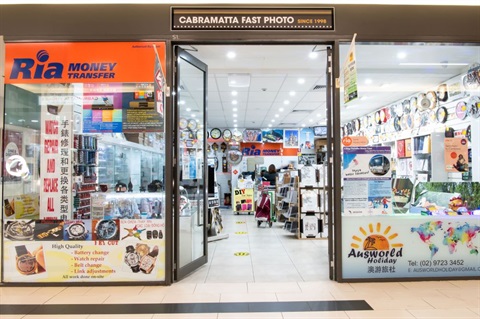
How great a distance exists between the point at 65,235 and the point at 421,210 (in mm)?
4233

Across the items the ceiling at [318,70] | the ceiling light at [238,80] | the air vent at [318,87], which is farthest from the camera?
the air vent at [318,87]

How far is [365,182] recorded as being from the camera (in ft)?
13.1

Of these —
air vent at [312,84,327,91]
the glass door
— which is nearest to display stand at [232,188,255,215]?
air vent at [312,84,327,91]

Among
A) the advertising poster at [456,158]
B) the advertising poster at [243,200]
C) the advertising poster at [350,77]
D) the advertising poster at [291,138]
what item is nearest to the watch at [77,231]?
the advertising poster at [350,77]

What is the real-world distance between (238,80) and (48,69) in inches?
132

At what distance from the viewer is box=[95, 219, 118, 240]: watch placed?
152 inches

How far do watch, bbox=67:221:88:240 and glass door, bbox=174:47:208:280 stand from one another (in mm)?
1015

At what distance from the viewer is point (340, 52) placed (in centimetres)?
409

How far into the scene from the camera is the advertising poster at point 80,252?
381cm

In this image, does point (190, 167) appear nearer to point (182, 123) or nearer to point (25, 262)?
point (182, 123)

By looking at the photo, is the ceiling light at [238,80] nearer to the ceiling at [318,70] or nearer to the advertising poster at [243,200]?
the ceiling at [318,70]

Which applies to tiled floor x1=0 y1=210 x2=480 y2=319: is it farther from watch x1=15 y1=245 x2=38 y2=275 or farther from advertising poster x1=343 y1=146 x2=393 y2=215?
advertising poster x1=343 y1=146 x2=393 y2=215

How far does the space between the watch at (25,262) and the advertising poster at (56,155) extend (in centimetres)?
44

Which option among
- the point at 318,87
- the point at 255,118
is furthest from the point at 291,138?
the point at 318,87
